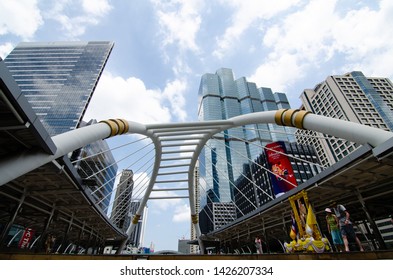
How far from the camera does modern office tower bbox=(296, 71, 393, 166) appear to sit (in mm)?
67856

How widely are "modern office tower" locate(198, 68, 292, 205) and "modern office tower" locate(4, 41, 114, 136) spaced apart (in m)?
66.0

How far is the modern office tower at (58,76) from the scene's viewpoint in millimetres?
77062

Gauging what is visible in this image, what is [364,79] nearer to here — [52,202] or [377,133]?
[377,133]

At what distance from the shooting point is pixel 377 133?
6.74 meters

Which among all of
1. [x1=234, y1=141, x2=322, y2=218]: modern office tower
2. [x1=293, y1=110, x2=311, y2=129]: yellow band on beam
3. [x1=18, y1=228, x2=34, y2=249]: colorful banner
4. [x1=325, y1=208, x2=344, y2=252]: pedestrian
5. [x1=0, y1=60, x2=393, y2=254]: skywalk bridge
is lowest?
[x1=325, y1=208, x2=344, y2=252]: pedestrian

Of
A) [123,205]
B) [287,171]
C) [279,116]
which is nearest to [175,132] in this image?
[279,116]

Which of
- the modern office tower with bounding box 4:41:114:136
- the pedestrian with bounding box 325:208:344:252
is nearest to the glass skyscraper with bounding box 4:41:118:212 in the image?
the modern office tower with bounding box 4:41:114:136

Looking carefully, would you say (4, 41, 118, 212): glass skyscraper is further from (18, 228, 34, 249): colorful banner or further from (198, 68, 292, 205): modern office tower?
(198, 68, 292, 205): modern office tower

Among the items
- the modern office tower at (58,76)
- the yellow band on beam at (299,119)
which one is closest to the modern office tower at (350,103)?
the yellow band on beam at (299,119)

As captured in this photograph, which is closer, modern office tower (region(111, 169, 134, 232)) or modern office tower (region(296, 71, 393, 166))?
modern office tower (region(111, 169, 134, 232))

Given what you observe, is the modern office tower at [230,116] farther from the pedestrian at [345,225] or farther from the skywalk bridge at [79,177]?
the pedestrian at [345,225]

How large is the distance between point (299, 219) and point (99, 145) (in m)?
81.7

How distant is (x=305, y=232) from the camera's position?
8.82m
